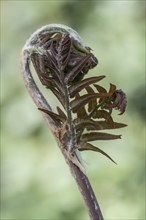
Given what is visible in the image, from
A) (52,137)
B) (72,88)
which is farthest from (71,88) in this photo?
(52,137)

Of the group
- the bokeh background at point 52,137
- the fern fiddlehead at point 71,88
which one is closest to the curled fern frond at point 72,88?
the fern fiddlehead at point 71,88

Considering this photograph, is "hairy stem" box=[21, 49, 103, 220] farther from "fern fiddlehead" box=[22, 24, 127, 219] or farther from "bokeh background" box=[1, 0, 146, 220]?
"bokeh background" box=[1, 0, 146, 220]

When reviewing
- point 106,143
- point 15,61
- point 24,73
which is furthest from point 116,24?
point 24,73

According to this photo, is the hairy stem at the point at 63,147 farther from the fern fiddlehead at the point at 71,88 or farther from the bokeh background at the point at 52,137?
the bokeh background at the point at 52,137

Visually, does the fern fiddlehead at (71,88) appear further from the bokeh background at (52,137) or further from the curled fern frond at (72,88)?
the bokeh background at (52,137)

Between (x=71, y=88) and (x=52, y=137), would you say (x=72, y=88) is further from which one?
(x=52, y=137)

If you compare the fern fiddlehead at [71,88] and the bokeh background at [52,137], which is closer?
the fern fiddlehead at [71,88]

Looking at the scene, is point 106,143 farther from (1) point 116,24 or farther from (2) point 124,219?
(1) point 116,24
